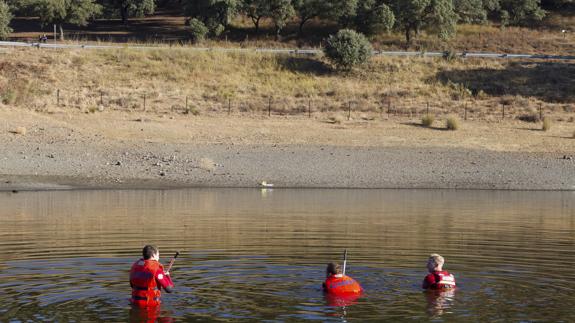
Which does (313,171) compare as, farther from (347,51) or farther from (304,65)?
(304,65)

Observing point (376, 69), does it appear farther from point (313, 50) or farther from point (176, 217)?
point (176, 217)

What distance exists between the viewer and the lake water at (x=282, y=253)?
16.3 m

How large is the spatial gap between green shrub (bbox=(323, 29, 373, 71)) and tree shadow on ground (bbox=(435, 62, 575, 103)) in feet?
19.9

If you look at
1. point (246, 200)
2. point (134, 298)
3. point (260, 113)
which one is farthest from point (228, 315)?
point (260, 113)

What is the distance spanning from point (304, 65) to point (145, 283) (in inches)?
2486

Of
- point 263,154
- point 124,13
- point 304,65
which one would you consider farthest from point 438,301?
point 124,13

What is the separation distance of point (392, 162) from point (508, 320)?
3048 centimetres

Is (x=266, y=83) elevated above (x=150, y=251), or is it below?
below

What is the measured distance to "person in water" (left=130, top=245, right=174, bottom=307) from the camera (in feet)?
51.6

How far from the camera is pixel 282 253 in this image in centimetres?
2241

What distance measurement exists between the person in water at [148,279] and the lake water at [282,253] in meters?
0.28

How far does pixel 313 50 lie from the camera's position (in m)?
83.7

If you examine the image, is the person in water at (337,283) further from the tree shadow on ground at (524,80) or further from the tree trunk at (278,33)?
the tree trunk at (278,33)

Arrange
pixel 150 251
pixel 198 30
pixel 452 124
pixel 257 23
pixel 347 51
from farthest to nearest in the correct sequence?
1. pixel 257 23
2. pixel 198 30
3. pixel 347 51
4. pixel 452 124
5. pixel 150 251
